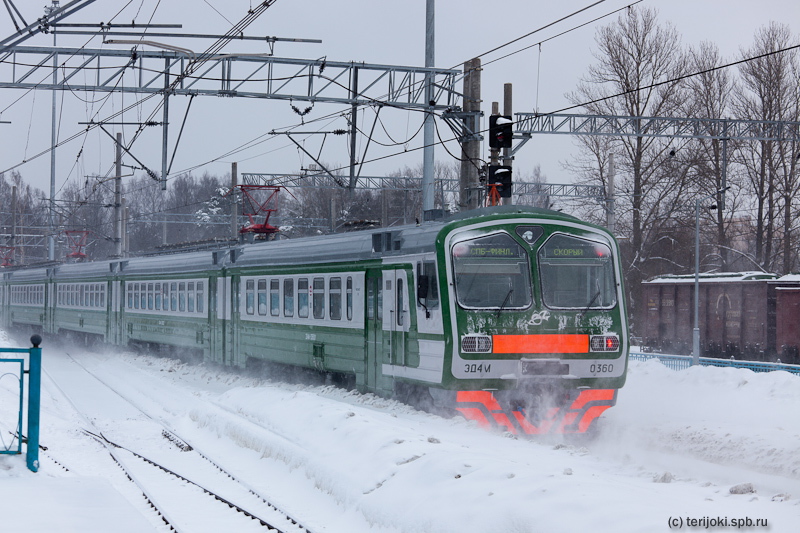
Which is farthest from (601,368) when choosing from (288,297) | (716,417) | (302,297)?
(288,297)

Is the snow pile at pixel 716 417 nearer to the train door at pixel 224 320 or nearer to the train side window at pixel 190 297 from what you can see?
the train door at pixel 224 320

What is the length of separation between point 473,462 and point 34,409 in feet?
14.9

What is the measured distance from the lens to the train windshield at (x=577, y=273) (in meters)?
12.5

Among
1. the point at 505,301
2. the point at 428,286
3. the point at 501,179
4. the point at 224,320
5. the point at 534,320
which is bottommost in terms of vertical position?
the point at 224,320

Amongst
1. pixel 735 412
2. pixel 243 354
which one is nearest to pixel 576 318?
pixel 735 412

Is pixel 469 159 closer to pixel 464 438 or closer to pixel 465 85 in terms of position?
pixel 465 85

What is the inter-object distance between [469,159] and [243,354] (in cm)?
690

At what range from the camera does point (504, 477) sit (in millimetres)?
7480

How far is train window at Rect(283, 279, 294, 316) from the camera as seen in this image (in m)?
17.9

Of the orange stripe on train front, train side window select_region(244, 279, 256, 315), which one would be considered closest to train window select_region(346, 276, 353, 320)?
the orange stripe on train front

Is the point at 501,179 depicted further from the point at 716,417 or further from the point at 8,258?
the point at 8,258

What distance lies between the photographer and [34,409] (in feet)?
30.8

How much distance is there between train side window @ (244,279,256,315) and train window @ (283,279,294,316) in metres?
1.88

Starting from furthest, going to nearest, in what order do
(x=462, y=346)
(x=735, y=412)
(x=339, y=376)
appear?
1. (x=339, y=376)
2. (x=735, y=412)
3. (x=462, y=346)
